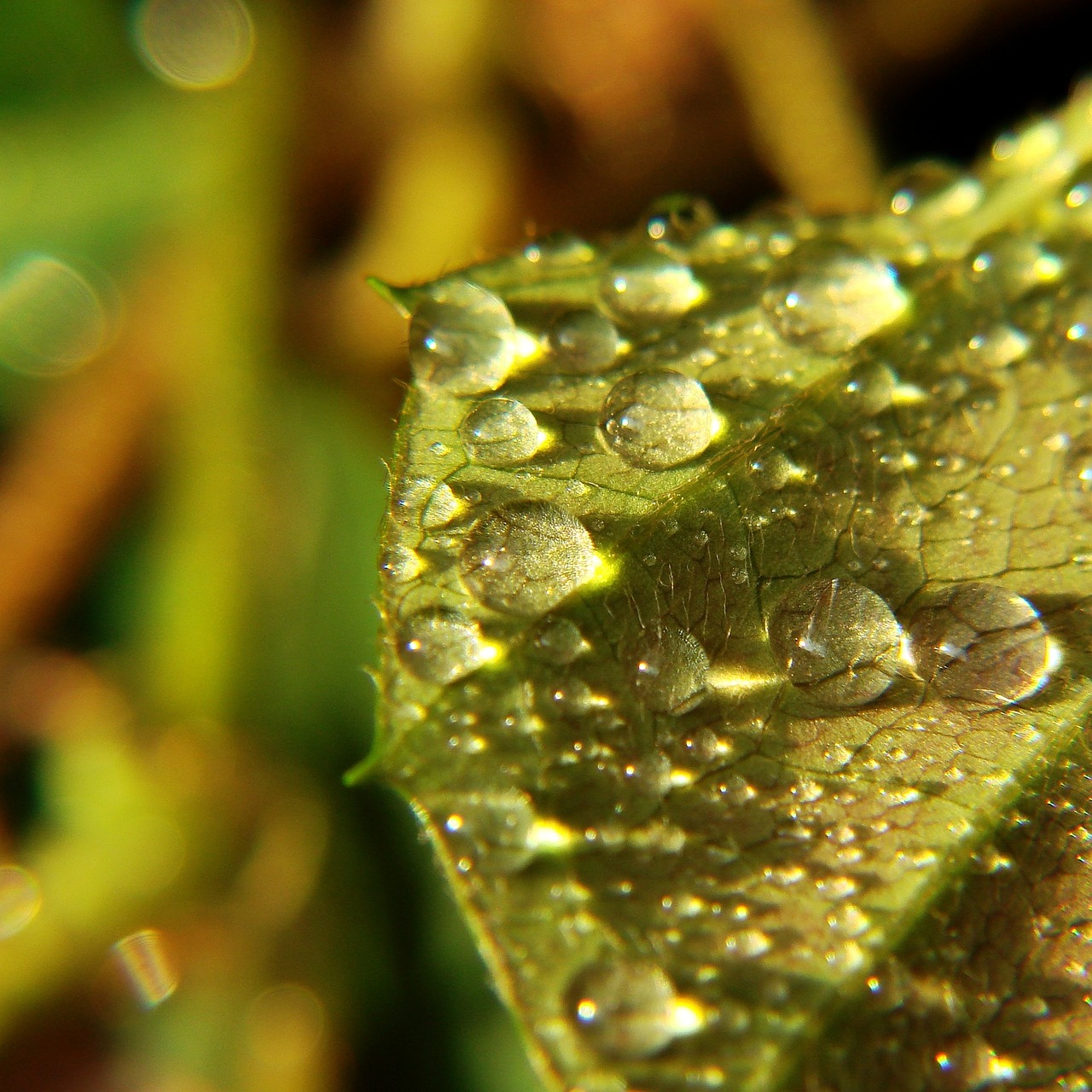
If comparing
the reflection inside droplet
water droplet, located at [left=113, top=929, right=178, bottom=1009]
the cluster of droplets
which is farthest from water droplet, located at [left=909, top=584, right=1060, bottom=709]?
the reflection inside droplet

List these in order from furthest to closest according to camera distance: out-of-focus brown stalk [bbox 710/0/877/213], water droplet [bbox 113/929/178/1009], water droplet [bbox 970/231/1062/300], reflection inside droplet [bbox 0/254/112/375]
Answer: reflection inside droplet [bbox 0/254/112/375] → out-of-focus brown stalk [bbox 710/0/877/213] → water droplet [bbox 113/929/178/1009] → water droplet [bbox 970/231/1062/300]

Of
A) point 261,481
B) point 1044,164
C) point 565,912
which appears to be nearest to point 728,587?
point 565,912

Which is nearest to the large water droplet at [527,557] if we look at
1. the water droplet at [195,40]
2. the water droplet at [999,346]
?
the water droplet at [999,346]

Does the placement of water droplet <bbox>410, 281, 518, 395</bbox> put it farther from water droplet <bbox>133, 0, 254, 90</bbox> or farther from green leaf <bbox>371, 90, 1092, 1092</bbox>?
water droplet <bbox>133, 0, 254, 90</bbox>

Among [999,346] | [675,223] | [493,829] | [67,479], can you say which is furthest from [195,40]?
[493,829]

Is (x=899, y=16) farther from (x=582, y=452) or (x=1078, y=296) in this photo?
(x=582, y=452)

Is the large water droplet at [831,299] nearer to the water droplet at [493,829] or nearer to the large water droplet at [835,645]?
the large water droplet at [835,645]
